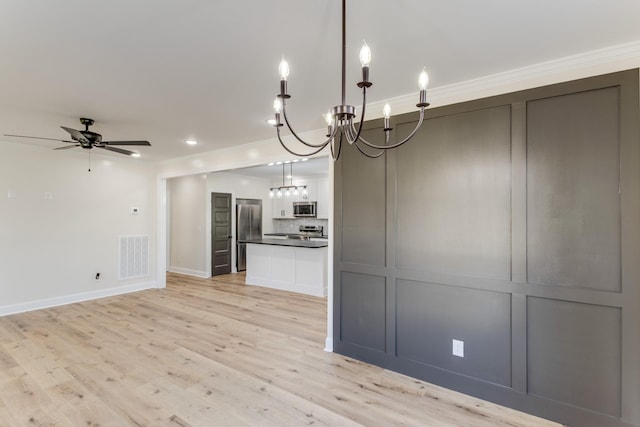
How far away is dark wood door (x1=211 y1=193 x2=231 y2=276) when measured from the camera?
7.67m

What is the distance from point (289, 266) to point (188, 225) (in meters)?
3.15

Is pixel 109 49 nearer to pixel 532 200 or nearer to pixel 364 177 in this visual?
pixel 364 177

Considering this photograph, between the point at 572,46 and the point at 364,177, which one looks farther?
the point at 364,177

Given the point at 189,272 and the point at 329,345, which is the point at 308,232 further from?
the point at 329,345

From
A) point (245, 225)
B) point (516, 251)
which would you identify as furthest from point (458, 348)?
point (245, 225)

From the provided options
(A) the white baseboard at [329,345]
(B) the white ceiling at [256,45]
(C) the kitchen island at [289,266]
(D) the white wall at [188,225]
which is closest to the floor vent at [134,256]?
(D) the white wall at [188,225]

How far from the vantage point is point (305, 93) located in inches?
116

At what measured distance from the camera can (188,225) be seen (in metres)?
7.88

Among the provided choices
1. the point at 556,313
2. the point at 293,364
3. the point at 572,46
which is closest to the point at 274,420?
the point at 293,364

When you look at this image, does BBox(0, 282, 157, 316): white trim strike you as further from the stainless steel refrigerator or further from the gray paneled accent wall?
the gray paneled accent wall

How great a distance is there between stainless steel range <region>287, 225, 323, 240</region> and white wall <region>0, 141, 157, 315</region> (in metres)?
3.67

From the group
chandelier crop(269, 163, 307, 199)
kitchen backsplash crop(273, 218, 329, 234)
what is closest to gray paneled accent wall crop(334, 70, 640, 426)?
chandelier crop(269, 163, 307, 199)

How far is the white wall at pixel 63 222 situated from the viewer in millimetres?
4797

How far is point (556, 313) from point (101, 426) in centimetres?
332
